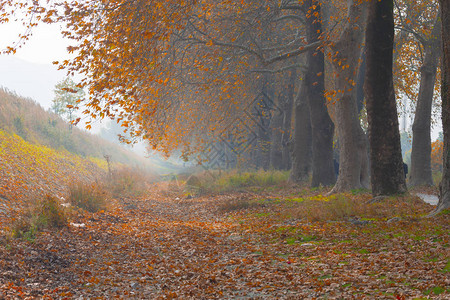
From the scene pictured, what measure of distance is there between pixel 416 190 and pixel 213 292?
47.5 feet

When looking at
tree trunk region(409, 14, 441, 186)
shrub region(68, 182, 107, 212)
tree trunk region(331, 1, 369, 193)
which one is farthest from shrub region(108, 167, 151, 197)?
tree trunk region(409, 14, 441, 186)

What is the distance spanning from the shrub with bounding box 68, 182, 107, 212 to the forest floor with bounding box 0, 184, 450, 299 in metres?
1.19

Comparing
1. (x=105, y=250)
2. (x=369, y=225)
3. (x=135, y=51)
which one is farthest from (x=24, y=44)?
(x=369, y=225)

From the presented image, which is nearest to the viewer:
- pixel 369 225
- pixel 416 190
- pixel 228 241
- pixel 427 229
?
pixel 427 229

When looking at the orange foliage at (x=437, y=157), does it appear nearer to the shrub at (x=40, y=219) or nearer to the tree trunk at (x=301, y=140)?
the tree trunk at (x=301, y=140)

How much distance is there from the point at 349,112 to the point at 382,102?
386cm

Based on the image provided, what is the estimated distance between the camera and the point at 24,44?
12.6m

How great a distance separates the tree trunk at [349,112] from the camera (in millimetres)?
15539

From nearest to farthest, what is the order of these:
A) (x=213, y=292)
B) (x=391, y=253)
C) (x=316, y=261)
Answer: (x=213, y=292) < (x=391, y=253) < (x=316, y=261)

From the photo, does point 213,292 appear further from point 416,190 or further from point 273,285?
point 416,190

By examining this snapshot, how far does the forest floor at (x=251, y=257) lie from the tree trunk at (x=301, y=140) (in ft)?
29.9

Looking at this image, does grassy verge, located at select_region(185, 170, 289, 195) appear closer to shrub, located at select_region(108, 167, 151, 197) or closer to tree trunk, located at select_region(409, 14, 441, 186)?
shrub, located at select_region(108, 167, 151, 197)

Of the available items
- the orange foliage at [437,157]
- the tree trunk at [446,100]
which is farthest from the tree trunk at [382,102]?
the orange foliage at [437,157]

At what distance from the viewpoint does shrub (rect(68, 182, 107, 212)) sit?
14.2 meters
